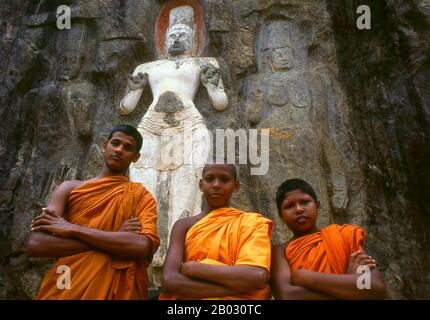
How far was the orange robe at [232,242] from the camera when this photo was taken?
3.54m

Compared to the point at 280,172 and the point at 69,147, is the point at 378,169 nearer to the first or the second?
the point at 280,172

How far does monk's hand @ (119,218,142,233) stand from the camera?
12.4 feet

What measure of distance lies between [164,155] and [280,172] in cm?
153

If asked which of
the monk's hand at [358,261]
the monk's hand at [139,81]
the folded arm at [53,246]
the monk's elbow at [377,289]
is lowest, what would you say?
the monk's elbow at [377,289]

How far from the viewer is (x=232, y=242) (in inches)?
147

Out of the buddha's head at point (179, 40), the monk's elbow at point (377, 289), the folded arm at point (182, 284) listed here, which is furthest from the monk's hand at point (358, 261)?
the buddha's head at point (179, 40)

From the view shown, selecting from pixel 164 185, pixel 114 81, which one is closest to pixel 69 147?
pixel 114 81

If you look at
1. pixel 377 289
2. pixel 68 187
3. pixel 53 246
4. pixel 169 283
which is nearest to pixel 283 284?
pixel 377 289

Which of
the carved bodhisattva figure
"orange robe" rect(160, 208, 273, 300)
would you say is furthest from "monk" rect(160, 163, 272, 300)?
the carved bodhisattva figure

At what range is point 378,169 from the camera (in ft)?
23.5

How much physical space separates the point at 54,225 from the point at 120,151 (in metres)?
0.90

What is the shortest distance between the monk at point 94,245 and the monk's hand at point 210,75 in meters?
3.57
